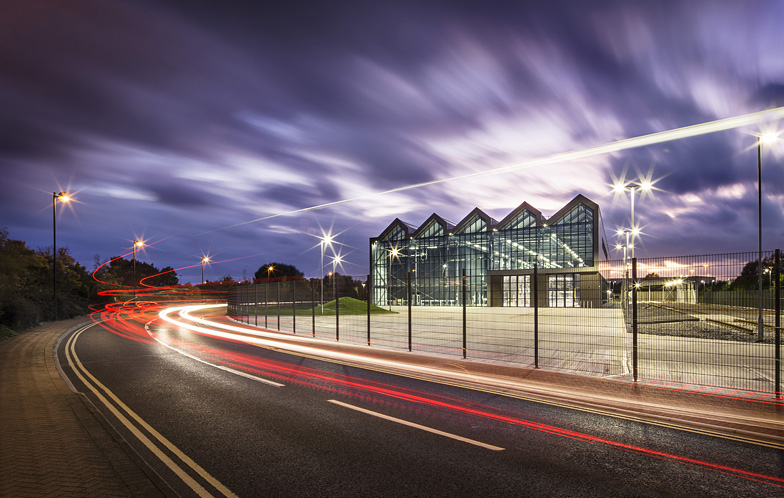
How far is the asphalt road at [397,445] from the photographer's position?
15.7ft

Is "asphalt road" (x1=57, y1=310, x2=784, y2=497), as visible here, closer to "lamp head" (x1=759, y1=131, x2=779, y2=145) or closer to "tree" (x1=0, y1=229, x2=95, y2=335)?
"lamp head" (x1=759, y1=131, x2=779, y2=145)

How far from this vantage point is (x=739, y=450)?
591 centimetres

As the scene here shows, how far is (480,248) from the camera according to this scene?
65875 millimetres

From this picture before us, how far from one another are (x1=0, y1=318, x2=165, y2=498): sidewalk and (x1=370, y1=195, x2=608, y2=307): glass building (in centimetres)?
4275

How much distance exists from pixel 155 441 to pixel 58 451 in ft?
3.81

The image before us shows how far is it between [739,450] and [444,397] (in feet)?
15.7

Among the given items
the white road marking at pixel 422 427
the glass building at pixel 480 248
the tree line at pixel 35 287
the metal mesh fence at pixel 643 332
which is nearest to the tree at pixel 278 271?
the glass building at pixel 480 248

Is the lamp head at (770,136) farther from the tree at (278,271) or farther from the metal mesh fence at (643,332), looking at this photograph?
the tree at (278,271)

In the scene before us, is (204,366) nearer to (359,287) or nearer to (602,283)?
(359,287)

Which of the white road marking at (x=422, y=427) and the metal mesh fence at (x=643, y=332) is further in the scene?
the metal mesh fence at (x=643, y=332)

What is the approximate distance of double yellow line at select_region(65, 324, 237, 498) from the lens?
4.81 metres

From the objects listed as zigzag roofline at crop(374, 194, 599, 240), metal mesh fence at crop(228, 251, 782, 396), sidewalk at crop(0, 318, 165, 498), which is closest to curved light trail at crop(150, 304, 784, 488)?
metal mesh fence at crop(228, 251, 782, 396)

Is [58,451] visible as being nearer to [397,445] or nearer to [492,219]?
[397,445]

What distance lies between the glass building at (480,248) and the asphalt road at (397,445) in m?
41.5
